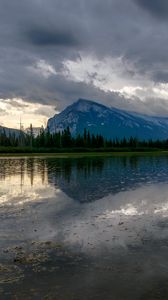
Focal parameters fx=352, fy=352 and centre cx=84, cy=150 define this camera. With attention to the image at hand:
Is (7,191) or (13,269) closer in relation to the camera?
(13,269)

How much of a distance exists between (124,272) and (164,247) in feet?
14.2

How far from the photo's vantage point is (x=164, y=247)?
1797 centimetres

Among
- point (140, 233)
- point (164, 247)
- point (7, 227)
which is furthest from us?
point (7, 227)

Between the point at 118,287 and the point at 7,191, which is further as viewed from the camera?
the point at 7,191

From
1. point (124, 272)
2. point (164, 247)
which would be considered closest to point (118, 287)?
point (124, 272)

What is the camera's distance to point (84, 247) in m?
18.0

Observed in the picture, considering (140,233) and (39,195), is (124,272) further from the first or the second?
(39,195)

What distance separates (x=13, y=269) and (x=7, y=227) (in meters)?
8.06

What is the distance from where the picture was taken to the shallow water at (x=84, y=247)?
506 inches

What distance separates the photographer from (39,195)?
36750 mm

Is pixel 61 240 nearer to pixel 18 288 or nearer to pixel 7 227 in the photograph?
pixel 7 227

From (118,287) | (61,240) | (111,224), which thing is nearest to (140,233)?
(111,224)

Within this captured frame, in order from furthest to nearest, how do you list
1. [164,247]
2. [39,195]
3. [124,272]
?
[39,195] → [164,247] → [124,272]

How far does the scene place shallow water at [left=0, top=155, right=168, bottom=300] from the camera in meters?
12.8
